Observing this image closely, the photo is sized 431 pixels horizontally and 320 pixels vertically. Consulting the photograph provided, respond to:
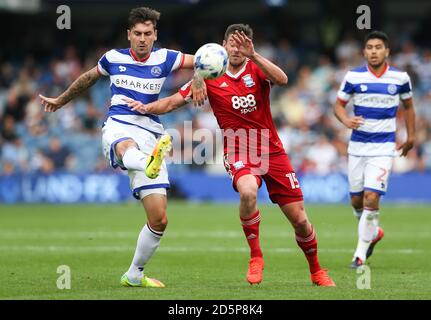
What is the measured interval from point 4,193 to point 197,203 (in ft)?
16.8

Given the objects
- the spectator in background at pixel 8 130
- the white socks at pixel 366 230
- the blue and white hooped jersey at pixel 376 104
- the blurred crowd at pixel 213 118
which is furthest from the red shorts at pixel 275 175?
the spectator in background at pixel 8 130

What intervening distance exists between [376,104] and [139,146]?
3865mm

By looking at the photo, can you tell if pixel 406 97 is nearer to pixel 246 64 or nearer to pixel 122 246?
pixel 246 64

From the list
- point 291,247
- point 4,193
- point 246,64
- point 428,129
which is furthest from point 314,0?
point 246,64

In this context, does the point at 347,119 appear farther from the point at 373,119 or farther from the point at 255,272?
the point at 255,272

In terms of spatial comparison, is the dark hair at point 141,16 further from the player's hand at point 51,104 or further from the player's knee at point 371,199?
the player's knee at point 371,199

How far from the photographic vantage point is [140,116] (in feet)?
33.2

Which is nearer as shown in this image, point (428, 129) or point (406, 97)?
point (406, 97)

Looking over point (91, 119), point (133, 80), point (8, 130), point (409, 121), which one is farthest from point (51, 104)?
point (8, 130)

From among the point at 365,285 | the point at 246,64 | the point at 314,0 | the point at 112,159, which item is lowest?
the point at 365,285

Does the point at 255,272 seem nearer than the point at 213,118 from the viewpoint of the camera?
Yes

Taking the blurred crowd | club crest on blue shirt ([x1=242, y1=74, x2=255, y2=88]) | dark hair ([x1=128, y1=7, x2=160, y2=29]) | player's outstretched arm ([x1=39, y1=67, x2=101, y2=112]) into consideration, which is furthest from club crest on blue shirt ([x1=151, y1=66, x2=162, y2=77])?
the blurred crowd

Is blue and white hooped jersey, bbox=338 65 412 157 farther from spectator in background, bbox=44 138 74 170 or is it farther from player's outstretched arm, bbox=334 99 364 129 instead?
spectator in background, bbox=44 138 74 170

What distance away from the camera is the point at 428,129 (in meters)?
24.8
